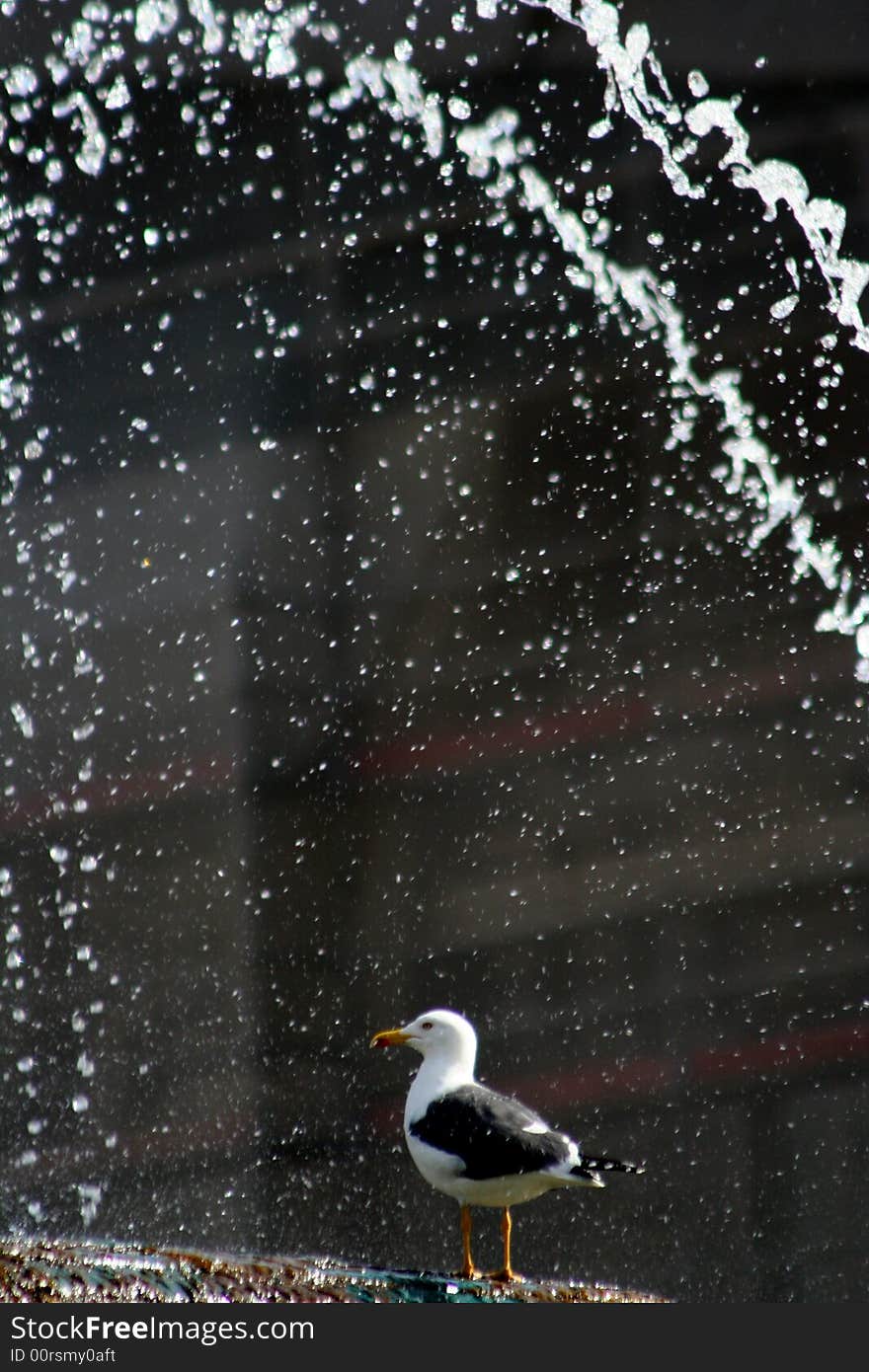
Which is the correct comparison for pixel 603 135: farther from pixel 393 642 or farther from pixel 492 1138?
pixel 492 1138

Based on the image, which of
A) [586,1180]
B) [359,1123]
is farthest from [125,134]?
[586,1180]

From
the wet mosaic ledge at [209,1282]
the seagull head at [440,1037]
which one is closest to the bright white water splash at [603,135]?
the seagull head at [440,1037]

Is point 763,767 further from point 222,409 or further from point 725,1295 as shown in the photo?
point 222,409

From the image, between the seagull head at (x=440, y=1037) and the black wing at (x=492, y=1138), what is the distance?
0.12 feet

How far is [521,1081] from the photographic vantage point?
149cm

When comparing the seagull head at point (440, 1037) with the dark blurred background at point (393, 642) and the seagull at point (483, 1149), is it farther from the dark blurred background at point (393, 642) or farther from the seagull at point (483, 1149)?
the dark blurred background at point (393, 642)

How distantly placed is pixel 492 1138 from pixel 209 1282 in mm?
174

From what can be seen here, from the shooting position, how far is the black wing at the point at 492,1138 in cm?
83

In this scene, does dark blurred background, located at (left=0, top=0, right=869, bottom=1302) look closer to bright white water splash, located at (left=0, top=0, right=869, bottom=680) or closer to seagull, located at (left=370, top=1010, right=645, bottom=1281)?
bright white water splash, located at (left=0, top=0, right=869, bottom=680)

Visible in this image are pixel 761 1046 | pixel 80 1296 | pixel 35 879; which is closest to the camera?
pixel 80 1296

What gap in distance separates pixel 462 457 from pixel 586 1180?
37.8 inches

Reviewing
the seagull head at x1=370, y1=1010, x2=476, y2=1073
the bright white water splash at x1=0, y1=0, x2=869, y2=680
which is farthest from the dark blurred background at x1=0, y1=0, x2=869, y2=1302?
the seagull head at x1=370, y1=1010, x2=476, y2=1073

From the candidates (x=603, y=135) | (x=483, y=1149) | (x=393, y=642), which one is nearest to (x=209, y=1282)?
(x=483, y=1149)

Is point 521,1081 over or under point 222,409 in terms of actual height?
under
